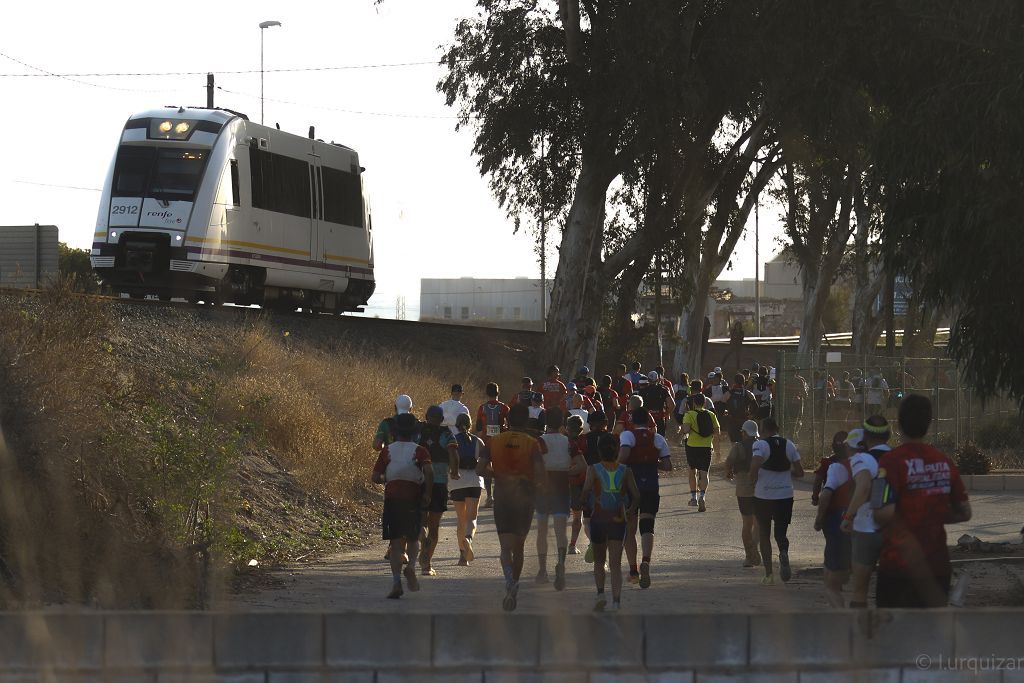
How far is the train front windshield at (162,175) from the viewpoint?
80.2ft

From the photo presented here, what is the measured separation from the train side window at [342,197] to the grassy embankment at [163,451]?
4.91m

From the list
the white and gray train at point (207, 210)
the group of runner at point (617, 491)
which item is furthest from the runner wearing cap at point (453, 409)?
the white and gray train at point (207, 210)

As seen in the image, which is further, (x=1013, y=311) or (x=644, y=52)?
(x=644, y=52)

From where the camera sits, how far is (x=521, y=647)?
7.39 meters

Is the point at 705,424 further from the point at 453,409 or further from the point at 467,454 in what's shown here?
the point at 467,454

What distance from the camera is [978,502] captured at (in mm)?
20797

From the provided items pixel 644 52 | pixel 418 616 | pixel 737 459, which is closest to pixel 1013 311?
pixel 737 459

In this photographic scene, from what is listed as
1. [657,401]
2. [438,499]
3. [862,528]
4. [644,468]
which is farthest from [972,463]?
[862,528]

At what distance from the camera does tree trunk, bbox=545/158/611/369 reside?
103 feet

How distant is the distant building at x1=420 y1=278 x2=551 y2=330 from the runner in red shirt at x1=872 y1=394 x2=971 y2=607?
10274 cm

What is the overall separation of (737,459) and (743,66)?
54.3 feet

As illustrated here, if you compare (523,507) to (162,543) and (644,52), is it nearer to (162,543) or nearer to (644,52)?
(162,543)

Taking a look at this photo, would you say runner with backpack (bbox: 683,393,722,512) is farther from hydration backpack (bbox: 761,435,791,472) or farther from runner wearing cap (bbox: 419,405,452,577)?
hydration backpack (bbox: 761,435,791,472)

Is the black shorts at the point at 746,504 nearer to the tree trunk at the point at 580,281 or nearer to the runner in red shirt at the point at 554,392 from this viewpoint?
the runner in red shirt at the point at 554,392
